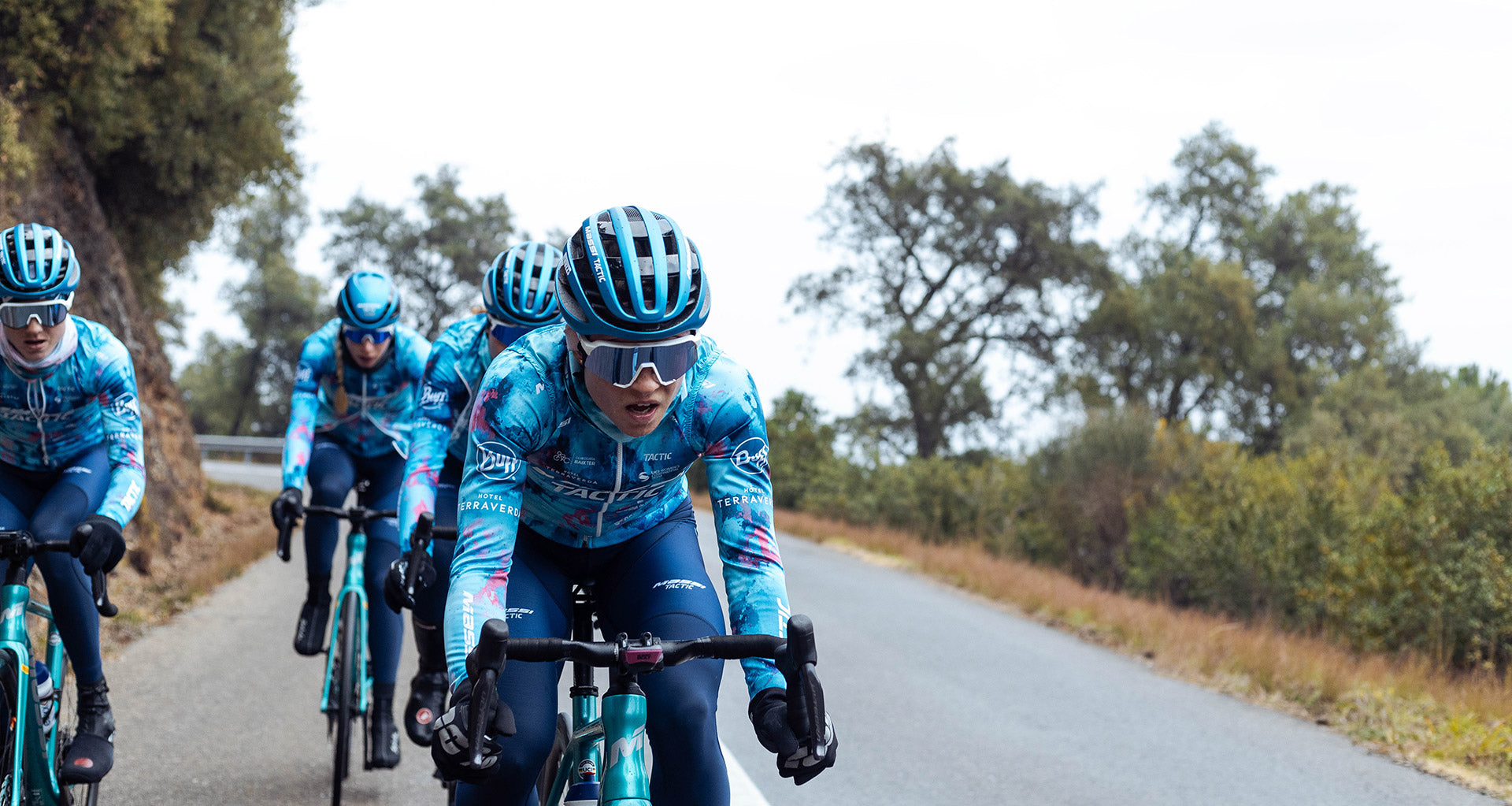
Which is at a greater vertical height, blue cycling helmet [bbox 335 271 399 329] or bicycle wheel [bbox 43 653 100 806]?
blue cycling helmet [bbox 335 271 399 329]

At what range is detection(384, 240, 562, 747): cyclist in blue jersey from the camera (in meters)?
4.62

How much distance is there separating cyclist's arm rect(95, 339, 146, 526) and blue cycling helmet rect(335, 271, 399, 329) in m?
1.28

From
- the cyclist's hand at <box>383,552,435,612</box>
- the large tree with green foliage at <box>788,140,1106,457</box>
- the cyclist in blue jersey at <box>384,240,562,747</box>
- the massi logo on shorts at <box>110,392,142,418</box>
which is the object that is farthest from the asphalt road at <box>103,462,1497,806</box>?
the large tree with green foliage at <box>788,140,1106,457</box>

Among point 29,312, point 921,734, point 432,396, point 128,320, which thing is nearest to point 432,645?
point 432,396

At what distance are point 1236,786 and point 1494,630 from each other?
5.88 meters

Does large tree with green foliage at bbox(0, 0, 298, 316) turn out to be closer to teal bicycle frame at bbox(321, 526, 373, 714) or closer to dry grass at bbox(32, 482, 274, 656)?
dry grass at bbox(32, 482, 274, 656)

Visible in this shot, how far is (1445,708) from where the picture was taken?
289 inches

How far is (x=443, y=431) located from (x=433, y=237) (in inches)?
2145

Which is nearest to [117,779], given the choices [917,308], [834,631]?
[834,631]

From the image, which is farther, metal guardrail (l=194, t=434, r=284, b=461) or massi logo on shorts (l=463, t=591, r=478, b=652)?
metal guardrail (l=194, t=434, r=284, b=461)

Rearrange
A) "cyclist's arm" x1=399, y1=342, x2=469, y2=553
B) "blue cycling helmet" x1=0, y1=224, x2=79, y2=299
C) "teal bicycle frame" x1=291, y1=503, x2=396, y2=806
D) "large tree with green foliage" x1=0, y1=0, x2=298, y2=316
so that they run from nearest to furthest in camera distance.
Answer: "blue cycling helmet" x1=0, y1=224, x2=79, y2=299, "cyclist's arm" x1=399, y1=342, x2=469, y2=553, "teal bicycle frame" x1=291, y1=503, x2=396, y2=806, "large tree with green foliage" x1=0, y1=0, x2=298, y2=316

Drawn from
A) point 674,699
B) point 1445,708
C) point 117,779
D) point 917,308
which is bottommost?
point 117,779

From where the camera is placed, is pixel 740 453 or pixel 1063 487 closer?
pixel 740 453

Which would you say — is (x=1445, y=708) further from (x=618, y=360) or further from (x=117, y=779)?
→ (x=117, y=779)
